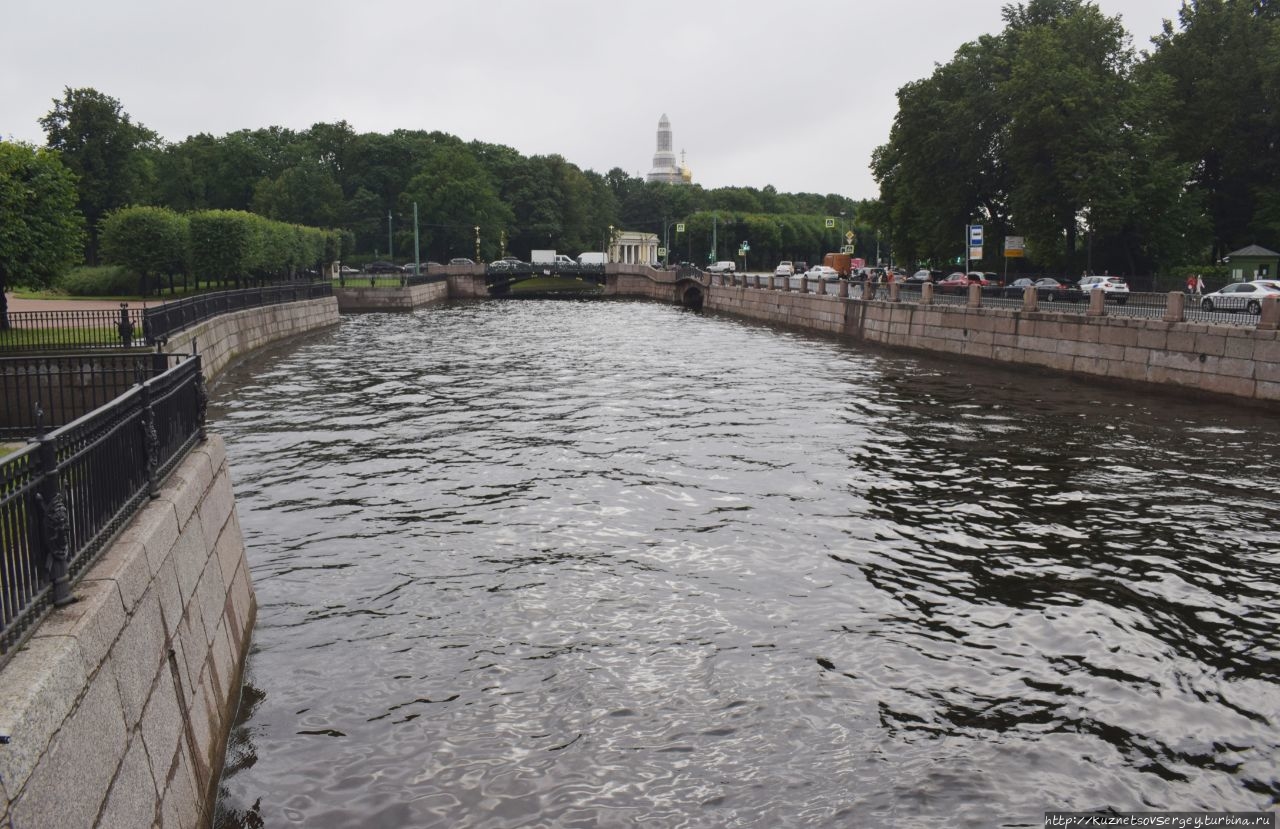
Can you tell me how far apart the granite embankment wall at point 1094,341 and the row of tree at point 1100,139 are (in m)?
16.1

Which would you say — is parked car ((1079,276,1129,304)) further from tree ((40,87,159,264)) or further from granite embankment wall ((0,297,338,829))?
tree ((40,87,159,264))

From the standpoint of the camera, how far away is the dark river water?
316 inches

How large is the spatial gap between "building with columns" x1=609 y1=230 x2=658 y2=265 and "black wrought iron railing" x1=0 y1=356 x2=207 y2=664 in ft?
511

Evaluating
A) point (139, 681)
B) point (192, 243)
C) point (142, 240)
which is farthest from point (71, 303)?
point (139, 681)

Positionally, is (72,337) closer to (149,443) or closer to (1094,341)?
(149,443)

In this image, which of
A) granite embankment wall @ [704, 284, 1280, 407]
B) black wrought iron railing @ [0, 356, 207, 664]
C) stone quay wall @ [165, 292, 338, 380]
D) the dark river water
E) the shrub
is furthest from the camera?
the shrub

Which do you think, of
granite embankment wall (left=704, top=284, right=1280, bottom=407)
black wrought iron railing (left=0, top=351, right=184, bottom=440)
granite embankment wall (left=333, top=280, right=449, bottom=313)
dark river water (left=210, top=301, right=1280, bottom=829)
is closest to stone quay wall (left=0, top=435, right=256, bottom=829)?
dark river water (left=210, top=301, right=1280, bottom=829)

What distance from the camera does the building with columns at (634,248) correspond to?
540 feet

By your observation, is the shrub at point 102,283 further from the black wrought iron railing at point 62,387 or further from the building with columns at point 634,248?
the building with columns at point 634,248

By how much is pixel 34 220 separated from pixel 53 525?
29934 millimetres

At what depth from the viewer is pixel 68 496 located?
6.16m

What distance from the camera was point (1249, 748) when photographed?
8.60 m

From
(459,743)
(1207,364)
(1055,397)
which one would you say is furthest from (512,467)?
(1207,364)

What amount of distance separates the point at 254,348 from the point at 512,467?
24.8m
